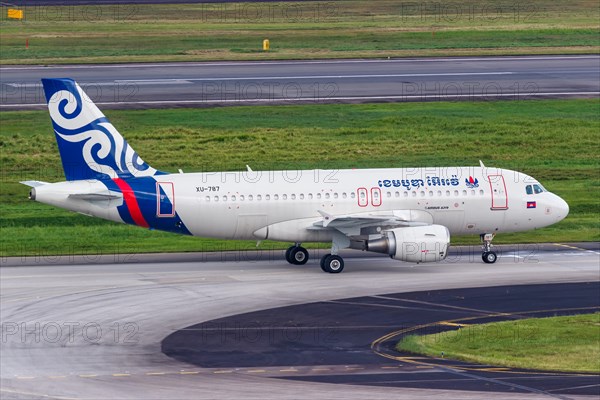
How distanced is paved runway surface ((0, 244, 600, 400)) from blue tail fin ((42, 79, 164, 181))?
4.90 metres

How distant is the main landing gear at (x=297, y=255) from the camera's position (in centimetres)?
5894

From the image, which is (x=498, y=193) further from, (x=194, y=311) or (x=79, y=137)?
(x=79, y=137)

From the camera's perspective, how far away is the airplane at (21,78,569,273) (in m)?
55.0

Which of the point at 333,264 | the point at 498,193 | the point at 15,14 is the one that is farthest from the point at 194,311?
the point at 15,14

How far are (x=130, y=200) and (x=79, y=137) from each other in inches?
144

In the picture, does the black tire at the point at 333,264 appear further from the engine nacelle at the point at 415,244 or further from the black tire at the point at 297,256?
the black tire at the point at 297,256

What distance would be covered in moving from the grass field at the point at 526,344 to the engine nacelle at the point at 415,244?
28.1 feet

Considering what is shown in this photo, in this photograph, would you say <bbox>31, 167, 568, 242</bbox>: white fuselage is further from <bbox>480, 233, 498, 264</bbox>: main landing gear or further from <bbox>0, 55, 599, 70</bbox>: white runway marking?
<bbox>0, 55, 599, 70</bbox>: white runway marking

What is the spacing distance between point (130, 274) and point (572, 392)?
82.4 ft

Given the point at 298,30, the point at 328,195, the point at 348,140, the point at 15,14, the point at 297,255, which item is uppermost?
the point at 15,14

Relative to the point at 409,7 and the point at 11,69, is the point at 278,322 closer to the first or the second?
the point at 11,69

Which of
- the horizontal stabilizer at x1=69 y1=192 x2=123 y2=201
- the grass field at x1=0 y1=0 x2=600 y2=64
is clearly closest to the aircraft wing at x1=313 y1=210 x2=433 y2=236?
the horizontal stabilizer at x1=69 y1=192 x2=123 y2=201

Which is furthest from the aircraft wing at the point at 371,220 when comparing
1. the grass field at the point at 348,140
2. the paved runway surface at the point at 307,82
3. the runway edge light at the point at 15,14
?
the runway edge light at the point at 15,14

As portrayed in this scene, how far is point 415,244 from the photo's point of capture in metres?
55.1
